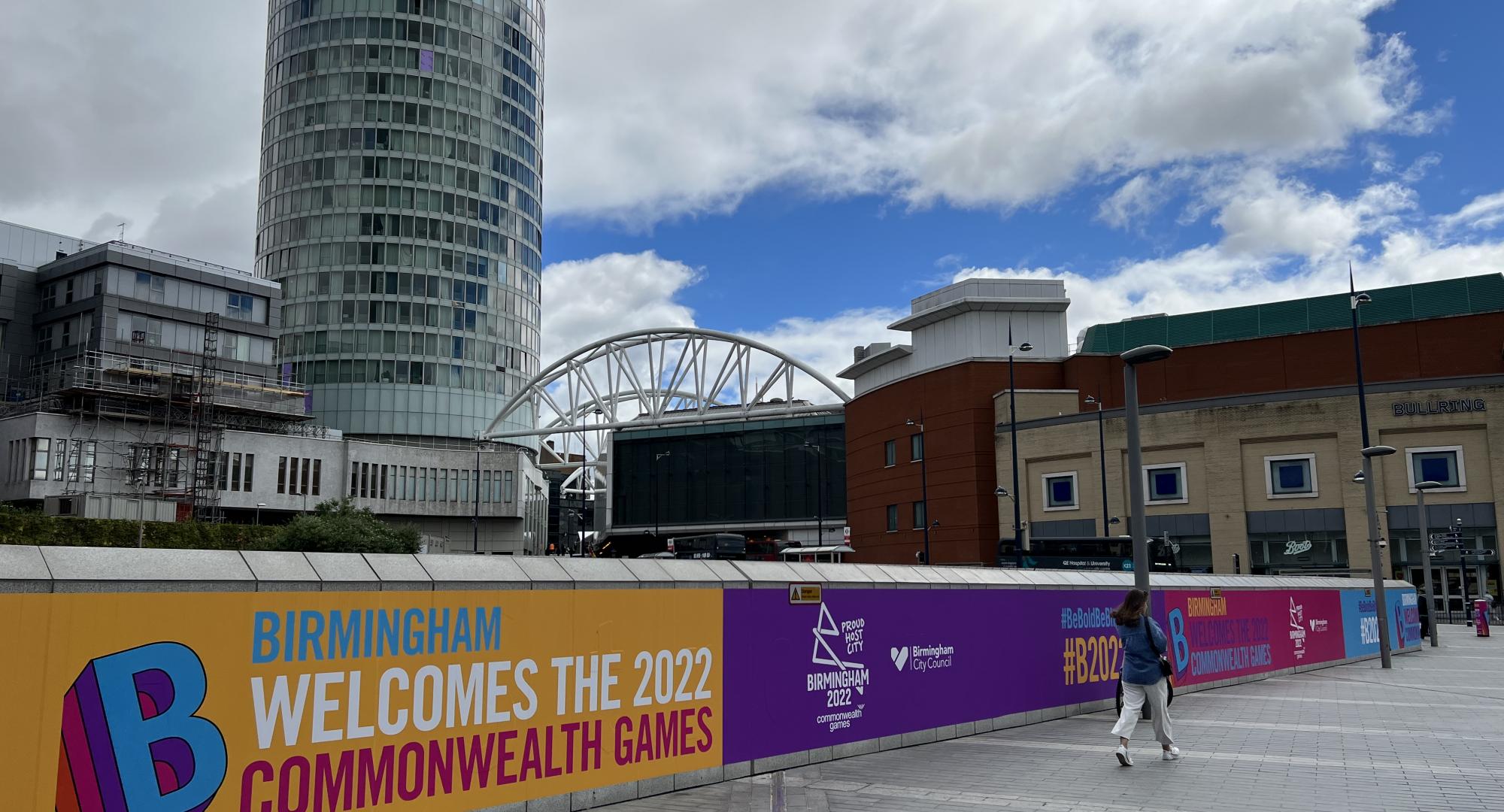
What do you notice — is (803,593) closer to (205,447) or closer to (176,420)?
(176,420)

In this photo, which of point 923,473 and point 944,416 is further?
point 944,416

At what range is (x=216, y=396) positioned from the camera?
7862 cm

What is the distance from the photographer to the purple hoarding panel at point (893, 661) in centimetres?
1103

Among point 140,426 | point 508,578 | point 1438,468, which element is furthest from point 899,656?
point 140,426

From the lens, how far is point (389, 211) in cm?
10419

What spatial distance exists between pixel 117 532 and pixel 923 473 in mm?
41333

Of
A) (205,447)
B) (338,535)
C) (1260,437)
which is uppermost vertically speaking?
(205,447)

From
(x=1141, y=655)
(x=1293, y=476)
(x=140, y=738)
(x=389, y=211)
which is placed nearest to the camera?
(x=140, y=738)

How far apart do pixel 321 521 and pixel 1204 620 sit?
160 feet

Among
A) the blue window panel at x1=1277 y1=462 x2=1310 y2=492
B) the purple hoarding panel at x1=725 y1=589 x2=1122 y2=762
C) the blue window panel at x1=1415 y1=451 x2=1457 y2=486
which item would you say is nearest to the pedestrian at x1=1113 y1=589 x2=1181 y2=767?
the purple hoarding panel at x1=725 y1=589 x2=1122 y2=762

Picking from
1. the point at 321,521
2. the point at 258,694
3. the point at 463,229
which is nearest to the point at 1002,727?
the point at 258,694

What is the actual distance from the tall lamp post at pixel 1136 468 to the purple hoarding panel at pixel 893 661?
113 centimetres

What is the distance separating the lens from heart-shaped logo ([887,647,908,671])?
12711 mm

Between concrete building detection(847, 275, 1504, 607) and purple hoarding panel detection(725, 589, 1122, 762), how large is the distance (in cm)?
2984
